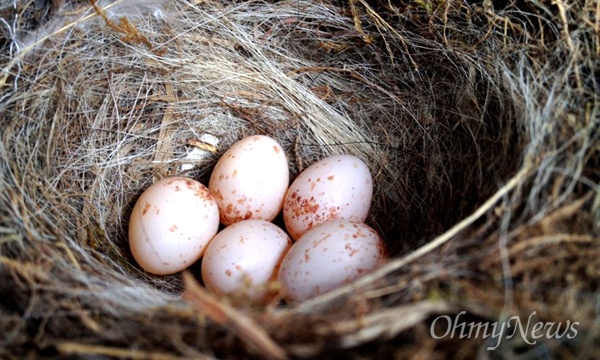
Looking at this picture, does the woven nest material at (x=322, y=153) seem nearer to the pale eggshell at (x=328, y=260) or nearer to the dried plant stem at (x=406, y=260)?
the dried plant stem at (x=406, y=260)

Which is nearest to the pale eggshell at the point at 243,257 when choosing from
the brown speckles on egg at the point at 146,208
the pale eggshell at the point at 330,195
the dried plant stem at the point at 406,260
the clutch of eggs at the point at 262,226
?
the clutch of eggs at the point at 262,226

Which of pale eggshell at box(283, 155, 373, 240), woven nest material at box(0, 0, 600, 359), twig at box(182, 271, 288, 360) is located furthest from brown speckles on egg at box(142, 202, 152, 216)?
twig at box(182, 271, 288, 360)

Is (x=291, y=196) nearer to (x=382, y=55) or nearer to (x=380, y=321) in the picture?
(x=382, y=55)

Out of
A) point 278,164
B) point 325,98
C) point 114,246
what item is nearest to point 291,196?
point 278,164

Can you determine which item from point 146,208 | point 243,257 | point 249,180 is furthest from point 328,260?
point 146,208

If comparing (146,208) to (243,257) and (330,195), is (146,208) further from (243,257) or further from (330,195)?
(330,195)

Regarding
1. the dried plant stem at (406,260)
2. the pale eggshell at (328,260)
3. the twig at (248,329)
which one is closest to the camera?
the twig at (248,329)
